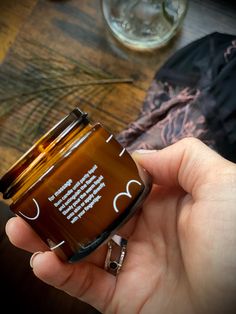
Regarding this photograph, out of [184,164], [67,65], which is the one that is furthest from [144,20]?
[184,164]

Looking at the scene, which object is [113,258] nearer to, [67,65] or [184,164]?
[184,164]

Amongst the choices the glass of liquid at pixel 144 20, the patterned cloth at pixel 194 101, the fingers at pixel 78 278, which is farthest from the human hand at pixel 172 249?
the glass of liquid at pixel 144 20

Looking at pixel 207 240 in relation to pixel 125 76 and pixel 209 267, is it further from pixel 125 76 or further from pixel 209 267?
pixel 125 76

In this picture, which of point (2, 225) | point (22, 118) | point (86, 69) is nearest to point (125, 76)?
point (86, 69)

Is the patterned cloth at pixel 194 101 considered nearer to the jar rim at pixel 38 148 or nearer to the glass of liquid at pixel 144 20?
the glass of liquid at pixel 144 20

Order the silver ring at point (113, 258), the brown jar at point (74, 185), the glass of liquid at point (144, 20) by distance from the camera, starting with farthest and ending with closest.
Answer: the glass of liquid at point (144, 20), the silver ring at point (113, 258), the brown jar at point (74, 185)

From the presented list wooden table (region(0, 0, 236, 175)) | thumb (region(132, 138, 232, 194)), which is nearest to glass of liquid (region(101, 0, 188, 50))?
wooden table (region(0, 0, 236, 175))
